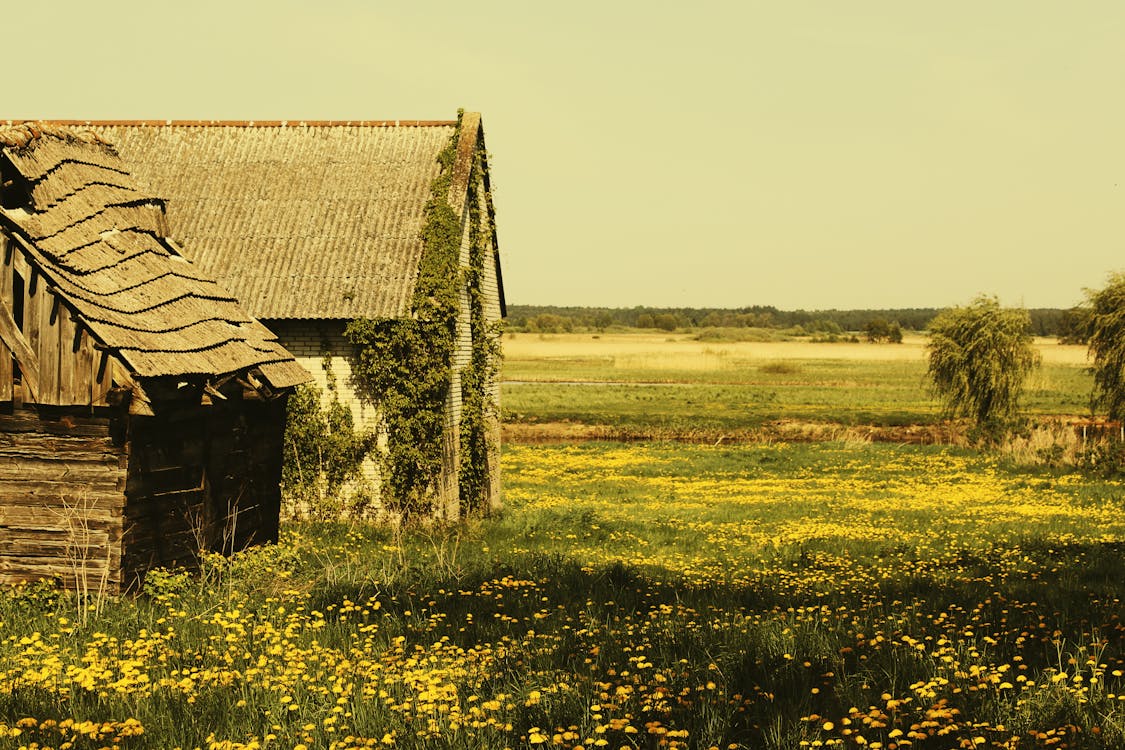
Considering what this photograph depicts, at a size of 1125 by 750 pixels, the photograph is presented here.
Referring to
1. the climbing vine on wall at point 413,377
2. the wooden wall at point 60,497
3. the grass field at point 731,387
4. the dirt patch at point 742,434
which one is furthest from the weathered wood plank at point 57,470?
the dirt patch at point 742,434

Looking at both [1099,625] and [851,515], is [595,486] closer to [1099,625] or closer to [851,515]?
[851,515]

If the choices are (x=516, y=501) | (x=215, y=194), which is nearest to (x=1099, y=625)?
(x=516, y=501)

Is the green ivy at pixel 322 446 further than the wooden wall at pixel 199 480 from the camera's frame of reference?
Yes

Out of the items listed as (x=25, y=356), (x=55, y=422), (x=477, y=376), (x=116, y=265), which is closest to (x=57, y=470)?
(x=55, y=422)

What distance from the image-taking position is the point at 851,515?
864 inches

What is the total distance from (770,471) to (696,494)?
5.93 metres

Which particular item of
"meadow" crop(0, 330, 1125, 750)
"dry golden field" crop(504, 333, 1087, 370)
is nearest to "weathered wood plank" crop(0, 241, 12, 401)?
"meadow" crop(0, 330, 1125, 750)

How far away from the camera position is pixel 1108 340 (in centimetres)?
3450

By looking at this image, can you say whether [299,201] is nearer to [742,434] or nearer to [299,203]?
[299,203]

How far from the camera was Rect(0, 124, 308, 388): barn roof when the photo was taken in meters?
10.5

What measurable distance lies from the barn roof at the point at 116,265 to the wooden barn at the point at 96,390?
0.08ft

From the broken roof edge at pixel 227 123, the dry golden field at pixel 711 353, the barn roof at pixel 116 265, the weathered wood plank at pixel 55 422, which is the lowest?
the dry golden field at pixel 711 353

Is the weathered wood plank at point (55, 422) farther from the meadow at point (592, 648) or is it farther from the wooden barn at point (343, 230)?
the wooden barn at point (343, 230)

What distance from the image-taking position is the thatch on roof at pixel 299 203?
19500 mm
